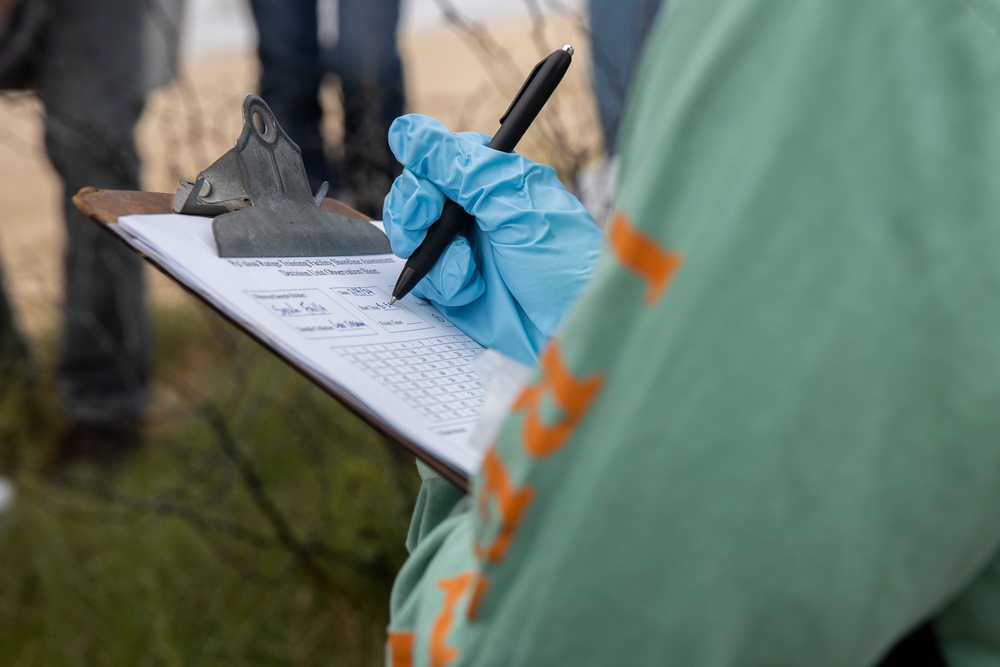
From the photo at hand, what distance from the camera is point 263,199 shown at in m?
0.92

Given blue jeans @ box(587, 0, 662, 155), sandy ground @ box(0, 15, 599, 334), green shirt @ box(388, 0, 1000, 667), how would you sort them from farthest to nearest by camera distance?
blue jeans @ box(587, 0, 662, 155), sandy ground @ box(0, 15, 599, 334), green shirt @ box(388, 0, 1000, 667)

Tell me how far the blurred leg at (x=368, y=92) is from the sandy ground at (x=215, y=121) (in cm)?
14

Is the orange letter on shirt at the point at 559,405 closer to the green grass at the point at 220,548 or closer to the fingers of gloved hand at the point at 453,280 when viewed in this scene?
the fingers of gloved hand at the point at 453,280

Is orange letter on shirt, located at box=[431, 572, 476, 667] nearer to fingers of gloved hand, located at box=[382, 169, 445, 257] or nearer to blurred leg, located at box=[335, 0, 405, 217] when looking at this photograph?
fingers of gloved hand, located at box=[382, 169, 445, 257]

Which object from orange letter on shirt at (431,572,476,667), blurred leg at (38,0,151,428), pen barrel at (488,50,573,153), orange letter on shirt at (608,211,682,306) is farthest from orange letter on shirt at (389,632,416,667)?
blurred leg at (38,0,151,428)

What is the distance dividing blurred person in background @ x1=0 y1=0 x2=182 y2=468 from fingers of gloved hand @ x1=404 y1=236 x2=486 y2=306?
3.81 feet

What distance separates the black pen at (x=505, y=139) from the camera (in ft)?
2.98

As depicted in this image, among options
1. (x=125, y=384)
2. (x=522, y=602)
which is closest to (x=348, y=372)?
(x=522, y=602)

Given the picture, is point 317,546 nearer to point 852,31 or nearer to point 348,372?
point 348,372

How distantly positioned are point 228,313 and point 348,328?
0.11 metres

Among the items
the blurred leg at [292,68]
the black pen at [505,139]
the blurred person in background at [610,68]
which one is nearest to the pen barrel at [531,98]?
the black pen at [505,139]

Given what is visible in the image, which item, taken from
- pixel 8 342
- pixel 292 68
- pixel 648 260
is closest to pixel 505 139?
pixel 648 260

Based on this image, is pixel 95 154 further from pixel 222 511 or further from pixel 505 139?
pixel 505 139

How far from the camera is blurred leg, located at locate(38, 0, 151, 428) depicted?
2.28 m
